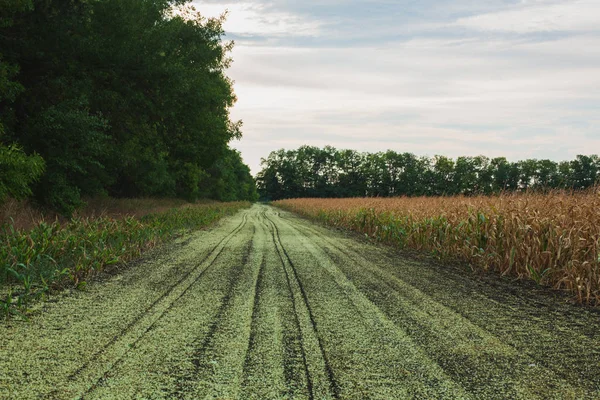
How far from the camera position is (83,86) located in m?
13.1

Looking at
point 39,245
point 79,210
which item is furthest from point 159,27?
point 39,245

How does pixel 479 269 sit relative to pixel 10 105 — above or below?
below

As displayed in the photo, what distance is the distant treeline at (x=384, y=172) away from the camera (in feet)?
292

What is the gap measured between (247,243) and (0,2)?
27.3ft

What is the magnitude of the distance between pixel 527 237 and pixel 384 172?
9781 cm

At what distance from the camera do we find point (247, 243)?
34.3ft

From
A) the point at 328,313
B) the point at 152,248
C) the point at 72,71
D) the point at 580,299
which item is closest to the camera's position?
the point at 328,313

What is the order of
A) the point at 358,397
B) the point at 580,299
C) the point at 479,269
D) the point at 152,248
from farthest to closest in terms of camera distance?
the point at 152,248 → the point at 479,269 → the point at 580,299 → the point at 358,397

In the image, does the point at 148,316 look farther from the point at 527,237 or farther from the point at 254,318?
the point at 527,237

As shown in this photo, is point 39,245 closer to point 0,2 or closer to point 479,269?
point 0,2

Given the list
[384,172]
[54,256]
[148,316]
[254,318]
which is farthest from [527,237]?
[384,172]

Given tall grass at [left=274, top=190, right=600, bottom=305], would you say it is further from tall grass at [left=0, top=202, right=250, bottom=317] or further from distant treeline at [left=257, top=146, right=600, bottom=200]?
distant treeline at [left=257, top=146, right=600, bottom=200]

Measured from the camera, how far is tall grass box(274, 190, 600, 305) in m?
6.05

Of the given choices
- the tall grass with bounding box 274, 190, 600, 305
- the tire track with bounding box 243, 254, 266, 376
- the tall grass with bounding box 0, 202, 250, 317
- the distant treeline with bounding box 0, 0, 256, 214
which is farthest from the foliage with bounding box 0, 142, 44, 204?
the tall grass with bounding box 274, 190, 600, 305
